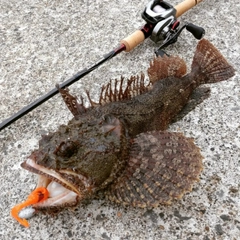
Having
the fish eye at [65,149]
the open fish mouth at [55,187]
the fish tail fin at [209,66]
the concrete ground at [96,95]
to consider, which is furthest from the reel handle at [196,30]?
the open fish mouth at [55,187]

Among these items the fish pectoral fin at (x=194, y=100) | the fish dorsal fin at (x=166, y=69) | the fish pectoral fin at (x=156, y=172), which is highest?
the fish dorsal fin at (x=166, y=69)

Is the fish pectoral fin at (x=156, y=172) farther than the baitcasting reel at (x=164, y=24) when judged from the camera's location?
No

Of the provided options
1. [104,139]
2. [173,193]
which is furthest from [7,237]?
[173,193]

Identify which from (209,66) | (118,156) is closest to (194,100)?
(209,66)

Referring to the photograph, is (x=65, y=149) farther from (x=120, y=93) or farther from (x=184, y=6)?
(x=184, y=6)

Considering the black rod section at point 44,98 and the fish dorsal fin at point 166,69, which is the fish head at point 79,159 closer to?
the fish dorsal fin at point 166,69

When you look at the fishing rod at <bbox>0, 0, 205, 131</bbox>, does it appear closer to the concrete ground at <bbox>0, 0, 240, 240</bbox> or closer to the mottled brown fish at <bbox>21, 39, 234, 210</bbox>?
the concrete ground at <bbox>0, 0, 240, 240</bbox>
